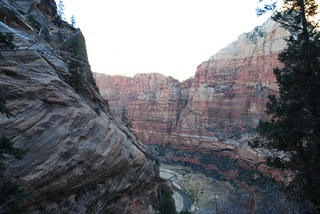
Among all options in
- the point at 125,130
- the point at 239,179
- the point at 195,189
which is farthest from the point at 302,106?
the point at 239,179

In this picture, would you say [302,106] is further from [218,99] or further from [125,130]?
[218,99]

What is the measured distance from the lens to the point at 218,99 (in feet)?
163

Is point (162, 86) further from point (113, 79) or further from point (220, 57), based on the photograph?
point (113, 79)

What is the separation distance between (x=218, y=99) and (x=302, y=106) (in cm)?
4227

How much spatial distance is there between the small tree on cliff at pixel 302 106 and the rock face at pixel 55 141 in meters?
10.5

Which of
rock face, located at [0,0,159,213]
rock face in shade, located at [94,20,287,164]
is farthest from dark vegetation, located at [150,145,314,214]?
rock face, located at [0,0,159,213]

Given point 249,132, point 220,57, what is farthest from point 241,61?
point 249,132

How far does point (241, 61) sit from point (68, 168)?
48202 millimetres

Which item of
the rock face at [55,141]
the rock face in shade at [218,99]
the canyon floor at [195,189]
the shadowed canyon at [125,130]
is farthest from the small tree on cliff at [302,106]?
the rock face in shade at [218,99]

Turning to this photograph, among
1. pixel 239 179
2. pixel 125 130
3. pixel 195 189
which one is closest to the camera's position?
pixel 125 130

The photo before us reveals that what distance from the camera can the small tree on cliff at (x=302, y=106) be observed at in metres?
7.73

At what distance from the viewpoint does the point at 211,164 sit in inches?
1651

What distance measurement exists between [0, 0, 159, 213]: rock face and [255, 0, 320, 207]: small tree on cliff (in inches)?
412

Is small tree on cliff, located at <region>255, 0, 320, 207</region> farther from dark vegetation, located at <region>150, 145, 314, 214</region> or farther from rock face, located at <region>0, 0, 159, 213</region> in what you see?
rock face, located at <region>0, 0, 159, 213</region>
